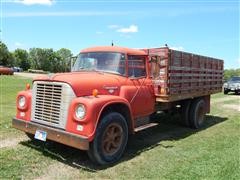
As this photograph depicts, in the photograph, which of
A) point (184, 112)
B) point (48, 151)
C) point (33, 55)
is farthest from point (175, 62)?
point (33, 55)

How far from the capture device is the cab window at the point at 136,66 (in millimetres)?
7441

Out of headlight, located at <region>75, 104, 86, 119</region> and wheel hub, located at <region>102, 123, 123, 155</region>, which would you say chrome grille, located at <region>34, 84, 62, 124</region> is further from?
wheel hub, located at <region>102, 123, 123, 155</region>

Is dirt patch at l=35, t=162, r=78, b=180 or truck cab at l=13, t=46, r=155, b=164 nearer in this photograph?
dirt patch at l=35, t=162, r=78, b=180

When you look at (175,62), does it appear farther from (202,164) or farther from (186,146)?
(202,164)

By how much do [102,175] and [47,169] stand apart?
102 centimetres

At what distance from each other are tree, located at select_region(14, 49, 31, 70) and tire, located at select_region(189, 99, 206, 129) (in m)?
109

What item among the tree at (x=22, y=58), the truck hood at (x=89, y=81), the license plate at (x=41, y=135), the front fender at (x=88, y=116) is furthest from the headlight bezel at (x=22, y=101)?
the tree at (x=22, y=58)

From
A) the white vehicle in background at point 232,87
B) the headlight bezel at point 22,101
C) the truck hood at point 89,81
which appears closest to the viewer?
the truck hood at point 89,81

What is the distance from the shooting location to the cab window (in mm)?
7441

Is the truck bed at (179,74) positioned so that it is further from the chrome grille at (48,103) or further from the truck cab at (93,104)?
the chrome grille at (48,103)

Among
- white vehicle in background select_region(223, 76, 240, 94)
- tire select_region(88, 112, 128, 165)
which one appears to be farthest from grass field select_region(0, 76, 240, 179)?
white vehicle in background select_region(223, 76, 240, 94)

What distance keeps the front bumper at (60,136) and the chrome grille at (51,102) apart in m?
0.12

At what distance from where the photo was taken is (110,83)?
6750 mm

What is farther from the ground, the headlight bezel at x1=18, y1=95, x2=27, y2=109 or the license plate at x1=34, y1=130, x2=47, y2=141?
the headlight bezel at x1=18, y1=95, x2=27, y2=109
